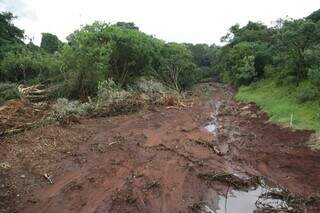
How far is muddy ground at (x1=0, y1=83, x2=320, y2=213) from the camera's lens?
8516mm

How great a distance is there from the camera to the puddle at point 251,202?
8.29 metres

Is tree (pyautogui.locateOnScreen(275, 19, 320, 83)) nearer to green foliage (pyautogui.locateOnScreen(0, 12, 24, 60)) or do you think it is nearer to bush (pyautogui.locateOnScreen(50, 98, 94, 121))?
bush (pyautogui.locateOnScreen(50, 98, 94, 121))

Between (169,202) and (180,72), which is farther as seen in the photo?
(180,72)

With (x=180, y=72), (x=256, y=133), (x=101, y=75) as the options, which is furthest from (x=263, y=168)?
(x=180, y=72)

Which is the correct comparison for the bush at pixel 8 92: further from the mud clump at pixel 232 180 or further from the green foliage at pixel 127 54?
the mud clump at pixel 232 180

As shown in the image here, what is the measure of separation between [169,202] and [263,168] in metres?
3.84

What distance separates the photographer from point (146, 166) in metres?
11.0

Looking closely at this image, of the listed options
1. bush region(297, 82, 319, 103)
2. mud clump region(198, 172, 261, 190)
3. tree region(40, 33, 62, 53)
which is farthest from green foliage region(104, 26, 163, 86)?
tree region(40, 33, 62, 53)

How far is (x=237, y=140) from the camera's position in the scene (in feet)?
49.2

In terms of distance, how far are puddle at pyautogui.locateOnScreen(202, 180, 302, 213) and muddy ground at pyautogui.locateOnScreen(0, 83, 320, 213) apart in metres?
0.05

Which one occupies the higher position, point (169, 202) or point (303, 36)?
point (303, 36)

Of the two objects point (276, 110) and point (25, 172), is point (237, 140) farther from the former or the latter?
point (25, 172)

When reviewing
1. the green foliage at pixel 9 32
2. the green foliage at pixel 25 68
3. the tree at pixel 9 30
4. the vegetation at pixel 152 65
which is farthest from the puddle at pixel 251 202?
the tree at pixel 9 30

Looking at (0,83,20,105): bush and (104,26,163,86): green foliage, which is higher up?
(104,26,163,86): green foliage
